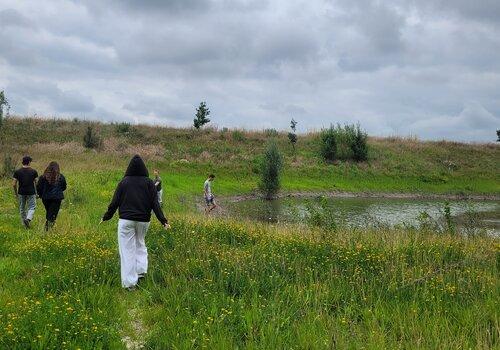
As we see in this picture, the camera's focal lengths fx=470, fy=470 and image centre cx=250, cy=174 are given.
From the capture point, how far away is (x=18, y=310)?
22.5 ft

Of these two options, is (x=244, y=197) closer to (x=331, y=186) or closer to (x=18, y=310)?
(x=331, y=186)

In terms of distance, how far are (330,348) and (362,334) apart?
61 cm

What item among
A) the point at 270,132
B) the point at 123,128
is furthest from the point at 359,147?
the point at 123,128

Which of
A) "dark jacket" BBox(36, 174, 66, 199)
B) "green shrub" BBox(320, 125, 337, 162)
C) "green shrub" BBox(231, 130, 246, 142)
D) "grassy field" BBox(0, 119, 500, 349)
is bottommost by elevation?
"grassy field" BBox(0, 119, 500, 349)

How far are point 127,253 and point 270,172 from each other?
1289 inches

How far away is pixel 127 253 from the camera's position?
29.7 feet

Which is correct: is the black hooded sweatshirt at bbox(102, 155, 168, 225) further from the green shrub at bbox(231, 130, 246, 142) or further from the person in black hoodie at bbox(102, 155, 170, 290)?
the green shrub at bbox(231, 130, 246, 142)

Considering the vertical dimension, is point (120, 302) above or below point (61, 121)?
below

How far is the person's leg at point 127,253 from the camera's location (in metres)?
8.82

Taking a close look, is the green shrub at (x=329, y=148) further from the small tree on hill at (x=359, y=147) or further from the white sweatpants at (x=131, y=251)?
the white sweatpants at (x=131, y=251)

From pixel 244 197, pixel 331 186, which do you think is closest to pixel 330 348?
pixel 244 197

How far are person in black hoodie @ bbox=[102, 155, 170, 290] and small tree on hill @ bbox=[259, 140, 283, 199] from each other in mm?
31738

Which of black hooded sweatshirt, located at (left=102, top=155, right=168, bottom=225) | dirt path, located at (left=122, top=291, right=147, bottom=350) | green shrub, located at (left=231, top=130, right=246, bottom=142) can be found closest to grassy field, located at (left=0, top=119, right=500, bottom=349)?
dirt path, located at (left=122, top=291, right=147, bottom=350)

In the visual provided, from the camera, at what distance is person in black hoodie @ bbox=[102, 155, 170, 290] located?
9094 millimetres
